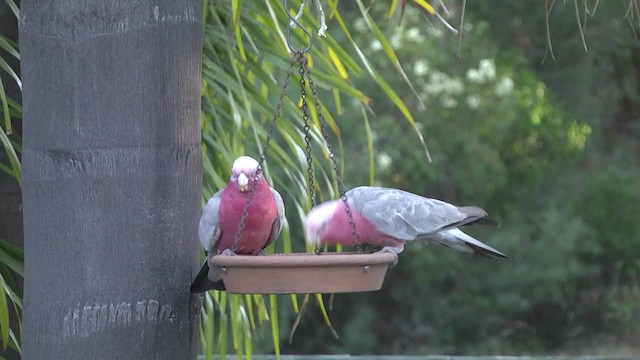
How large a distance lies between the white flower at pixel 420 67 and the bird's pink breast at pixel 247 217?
363 centimetres

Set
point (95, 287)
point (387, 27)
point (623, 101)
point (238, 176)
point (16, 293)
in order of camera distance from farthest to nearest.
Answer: point (623, 101) < point (387, 27) < point (16, 293) < point (238, 176) < point (95, 287)

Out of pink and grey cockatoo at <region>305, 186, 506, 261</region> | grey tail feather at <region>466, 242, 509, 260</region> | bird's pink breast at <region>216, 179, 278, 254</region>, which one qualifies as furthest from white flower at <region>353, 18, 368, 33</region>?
bird's pink breast at <region>216, 179, 278, 254</region>

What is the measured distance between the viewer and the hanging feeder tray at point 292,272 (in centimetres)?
156

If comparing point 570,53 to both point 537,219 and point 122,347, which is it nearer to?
point 537,219

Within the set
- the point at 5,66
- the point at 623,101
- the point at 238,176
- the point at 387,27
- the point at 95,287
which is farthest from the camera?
the point at 623,101

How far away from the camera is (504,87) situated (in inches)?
214

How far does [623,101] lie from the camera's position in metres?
6.10

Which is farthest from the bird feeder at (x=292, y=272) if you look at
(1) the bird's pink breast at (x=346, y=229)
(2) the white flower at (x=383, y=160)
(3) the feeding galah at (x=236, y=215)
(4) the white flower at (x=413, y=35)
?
(4) the white flower at (x=413, y=35)

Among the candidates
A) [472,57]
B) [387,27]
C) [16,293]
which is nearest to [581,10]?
[472,57]

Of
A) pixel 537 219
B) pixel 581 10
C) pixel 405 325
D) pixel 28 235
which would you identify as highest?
pixel 581 10

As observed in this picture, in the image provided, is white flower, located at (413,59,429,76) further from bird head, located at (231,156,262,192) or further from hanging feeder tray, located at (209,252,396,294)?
hanging feeder tray, located at (209,252,396,294)

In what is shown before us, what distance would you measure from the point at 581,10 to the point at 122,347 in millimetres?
4473

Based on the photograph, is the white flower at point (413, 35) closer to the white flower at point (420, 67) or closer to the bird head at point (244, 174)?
the white flower at point (420, 67)

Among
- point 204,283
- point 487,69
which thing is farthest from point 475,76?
point 204,283
